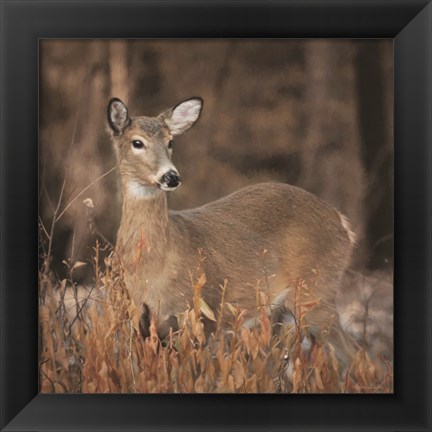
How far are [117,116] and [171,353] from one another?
1093 mm

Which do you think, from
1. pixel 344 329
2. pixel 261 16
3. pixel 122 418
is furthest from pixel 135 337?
pixel 261 16

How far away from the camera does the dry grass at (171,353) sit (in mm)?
5520

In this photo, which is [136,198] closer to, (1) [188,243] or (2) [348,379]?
(1) [188,243]

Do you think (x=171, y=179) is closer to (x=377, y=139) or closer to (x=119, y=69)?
(x=119, y=69)

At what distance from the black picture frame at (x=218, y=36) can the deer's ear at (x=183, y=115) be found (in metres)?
0.30

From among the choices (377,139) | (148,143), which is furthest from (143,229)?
(377,139)

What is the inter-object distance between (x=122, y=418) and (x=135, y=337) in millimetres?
363

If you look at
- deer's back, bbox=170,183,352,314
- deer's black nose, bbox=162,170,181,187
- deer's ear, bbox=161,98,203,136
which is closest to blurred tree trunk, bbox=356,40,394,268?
deer's back, bbox=170,183,352,314

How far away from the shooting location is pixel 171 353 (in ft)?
18.1

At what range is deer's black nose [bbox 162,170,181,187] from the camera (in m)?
5.53

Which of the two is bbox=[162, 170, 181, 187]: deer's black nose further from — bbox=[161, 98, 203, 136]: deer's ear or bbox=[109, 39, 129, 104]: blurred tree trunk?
bbox=[109, 39, 129, 104]: blurred tree trunk

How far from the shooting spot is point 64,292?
218 inches

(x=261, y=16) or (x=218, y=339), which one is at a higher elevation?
(x=261, y=16)

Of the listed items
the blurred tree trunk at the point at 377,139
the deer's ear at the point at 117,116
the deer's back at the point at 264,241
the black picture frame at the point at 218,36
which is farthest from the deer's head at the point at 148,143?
the blurred tree trunk at the point at 377,139
